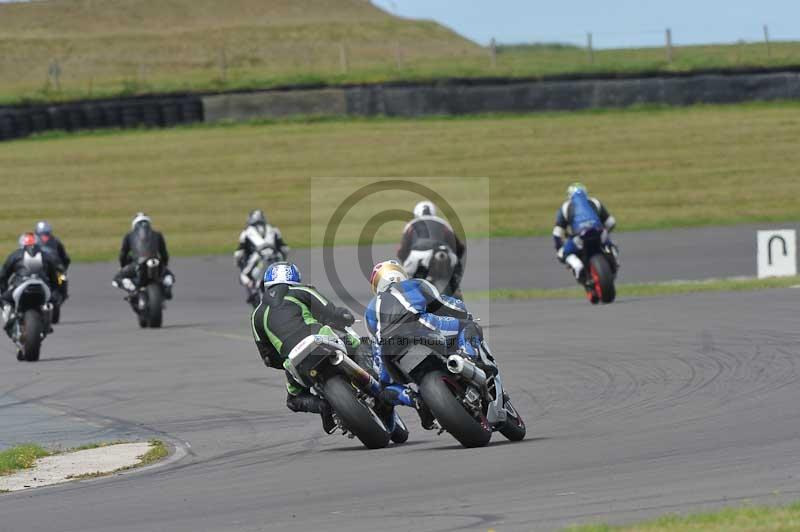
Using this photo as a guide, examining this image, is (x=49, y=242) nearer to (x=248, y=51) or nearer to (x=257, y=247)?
(x=257, y=247)

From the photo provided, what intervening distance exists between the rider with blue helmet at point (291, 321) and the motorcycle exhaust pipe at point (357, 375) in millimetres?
294

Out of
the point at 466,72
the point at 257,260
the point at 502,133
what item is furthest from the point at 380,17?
the point at 257,260

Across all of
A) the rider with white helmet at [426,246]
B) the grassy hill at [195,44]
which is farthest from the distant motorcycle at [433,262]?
the grassy hill at [195,44]

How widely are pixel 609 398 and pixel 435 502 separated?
4618mm

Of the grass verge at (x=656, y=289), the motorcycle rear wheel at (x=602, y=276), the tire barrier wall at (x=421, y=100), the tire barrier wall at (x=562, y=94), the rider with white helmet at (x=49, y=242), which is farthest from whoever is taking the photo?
the tire barrier wall at (x=421, y=100)

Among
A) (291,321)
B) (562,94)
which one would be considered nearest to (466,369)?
→ (291,321)

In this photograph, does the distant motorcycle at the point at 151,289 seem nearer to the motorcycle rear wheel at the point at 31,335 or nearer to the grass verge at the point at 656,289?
the motorcycle rear wheel at the point at 31,335

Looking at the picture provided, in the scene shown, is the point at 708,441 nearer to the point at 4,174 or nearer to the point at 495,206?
the point at 495,206

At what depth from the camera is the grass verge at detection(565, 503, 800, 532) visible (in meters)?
6.76

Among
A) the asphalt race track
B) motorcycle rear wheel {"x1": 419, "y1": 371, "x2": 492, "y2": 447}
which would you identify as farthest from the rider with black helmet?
motorcycle rear wheel {"x1": 419, "y1": 371, "x2": 492, "y2": 447}

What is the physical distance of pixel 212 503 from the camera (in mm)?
8617

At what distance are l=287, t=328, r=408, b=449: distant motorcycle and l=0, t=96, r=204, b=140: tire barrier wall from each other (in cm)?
3322

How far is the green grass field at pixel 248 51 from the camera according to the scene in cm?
4753

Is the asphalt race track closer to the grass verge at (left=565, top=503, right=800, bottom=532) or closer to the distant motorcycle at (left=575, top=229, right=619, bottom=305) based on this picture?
the grass verge at (left=565, top=503, right=800, bottom=532)
